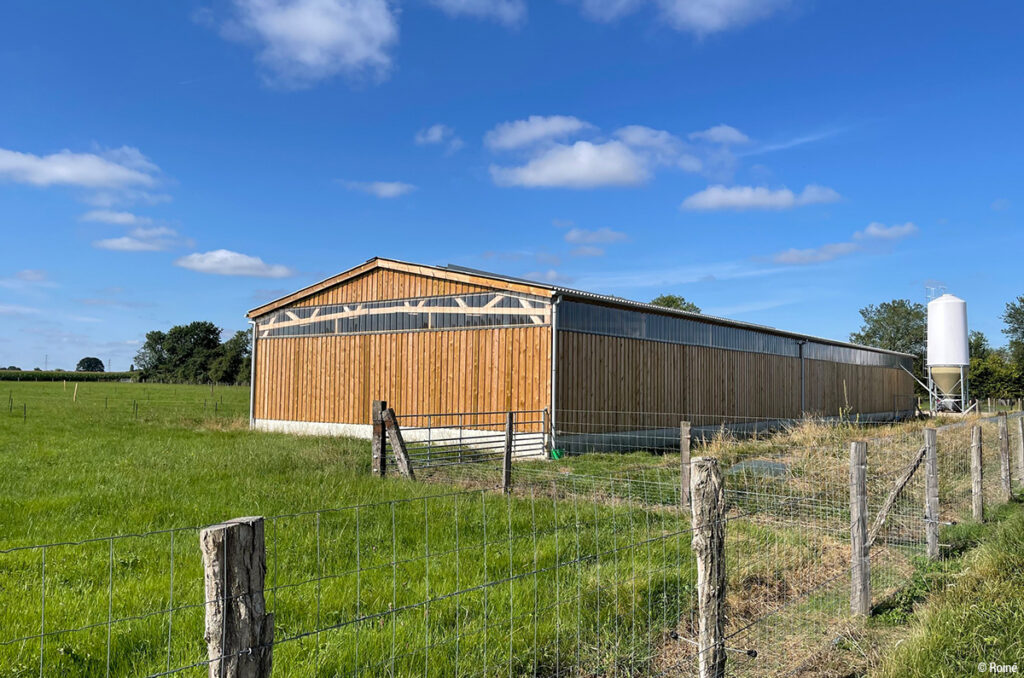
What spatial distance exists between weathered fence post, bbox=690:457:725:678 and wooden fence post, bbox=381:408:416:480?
771 cm

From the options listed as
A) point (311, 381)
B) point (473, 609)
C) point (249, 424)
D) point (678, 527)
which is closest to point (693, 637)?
point (473, 609)

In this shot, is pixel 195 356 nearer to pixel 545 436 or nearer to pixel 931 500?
pixel 545 436

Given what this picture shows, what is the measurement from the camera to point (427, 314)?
20391 mm

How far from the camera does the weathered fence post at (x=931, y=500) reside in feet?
24.0

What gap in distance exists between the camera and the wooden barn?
18.2 metres

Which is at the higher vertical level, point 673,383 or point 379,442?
point 673,383

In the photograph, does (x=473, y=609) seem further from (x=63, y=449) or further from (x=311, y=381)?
(x=311, y=381)

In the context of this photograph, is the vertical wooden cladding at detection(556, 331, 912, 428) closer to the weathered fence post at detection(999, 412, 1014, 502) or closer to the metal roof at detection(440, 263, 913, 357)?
the metal roof at detection(440, 263, 913, 357)

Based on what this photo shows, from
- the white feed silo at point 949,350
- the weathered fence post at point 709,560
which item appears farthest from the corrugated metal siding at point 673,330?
the weathered fence post at point 709,560

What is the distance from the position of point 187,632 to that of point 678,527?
5.42 m

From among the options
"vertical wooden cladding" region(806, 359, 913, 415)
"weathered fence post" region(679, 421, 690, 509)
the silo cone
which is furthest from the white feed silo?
"weathered fence post" region(679, 421, 690, 509)

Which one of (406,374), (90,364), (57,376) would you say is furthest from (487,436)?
(90,364)

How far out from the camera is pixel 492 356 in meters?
18.9

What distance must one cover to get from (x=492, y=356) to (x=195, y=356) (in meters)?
77.9
